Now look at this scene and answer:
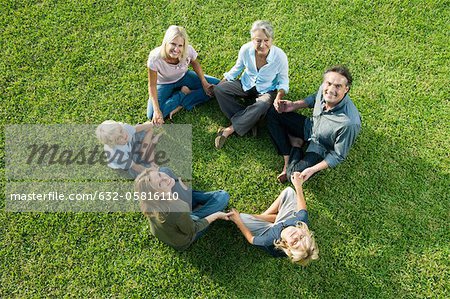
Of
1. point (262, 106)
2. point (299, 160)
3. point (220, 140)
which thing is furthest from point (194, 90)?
point (299, 160)

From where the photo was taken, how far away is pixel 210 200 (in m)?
4.69

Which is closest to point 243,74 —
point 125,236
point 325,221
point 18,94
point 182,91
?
point 182,91

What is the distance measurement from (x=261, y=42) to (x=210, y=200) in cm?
191

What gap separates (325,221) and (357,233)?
0.39m

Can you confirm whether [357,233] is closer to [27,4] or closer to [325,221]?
[325,221]

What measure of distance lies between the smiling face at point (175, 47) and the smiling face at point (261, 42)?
32.9 inches

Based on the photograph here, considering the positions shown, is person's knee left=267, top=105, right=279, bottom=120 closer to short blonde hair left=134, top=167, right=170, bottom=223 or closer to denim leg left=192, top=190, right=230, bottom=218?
denim leg left=192, top=190, right=230, bottom=218

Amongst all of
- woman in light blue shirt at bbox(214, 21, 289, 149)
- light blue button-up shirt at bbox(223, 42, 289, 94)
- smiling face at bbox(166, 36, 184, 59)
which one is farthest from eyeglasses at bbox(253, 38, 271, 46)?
smiling face at bbox(166, 36, 184, 59)

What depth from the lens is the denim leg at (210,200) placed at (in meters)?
4.63

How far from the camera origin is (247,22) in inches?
233

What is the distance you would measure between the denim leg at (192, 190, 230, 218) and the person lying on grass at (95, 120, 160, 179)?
0.78 meters

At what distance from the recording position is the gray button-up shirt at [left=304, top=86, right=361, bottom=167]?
4.27 m

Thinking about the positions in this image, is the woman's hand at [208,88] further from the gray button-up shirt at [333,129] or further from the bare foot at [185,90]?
the gray button-up shirt at [333,129]

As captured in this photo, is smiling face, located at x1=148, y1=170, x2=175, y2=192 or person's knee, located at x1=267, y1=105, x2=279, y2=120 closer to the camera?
smiling face, located at x1=148, y1=170, x2=175, y2=192
